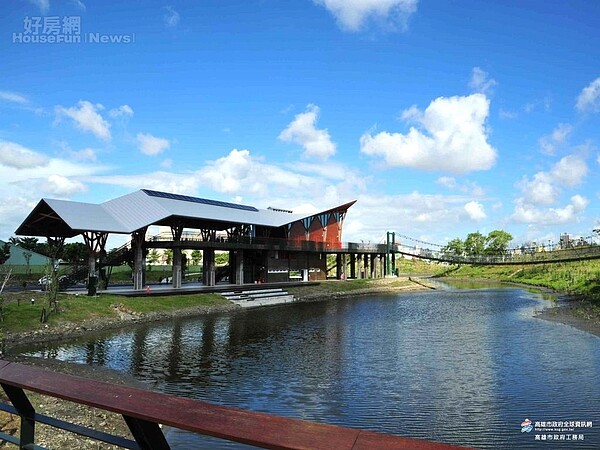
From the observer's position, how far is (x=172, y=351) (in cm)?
2328

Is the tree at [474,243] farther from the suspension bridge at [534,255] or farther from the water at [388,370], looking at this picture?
the water at [388,370]

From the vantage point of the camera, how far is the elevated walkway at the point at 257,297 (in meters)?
44.5

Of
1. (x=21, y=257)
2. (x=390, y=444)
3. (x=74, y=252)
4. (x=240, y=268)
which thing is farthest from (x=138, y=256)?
(x=390, y=444)

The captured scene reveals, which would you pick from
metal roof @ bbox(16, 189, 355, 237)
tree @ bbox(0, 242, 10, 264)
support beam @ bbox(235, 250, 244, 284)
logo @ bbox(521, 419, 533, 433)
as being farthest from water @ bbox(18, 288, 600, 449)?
tree @ bbox(0, 242, 10, 264)

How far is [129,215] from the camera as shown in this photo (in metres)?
43.6

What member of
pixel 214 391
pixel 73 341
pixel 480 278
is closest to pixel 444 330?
pixel 214 391

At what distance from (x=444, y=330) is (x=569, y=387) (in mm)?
13740

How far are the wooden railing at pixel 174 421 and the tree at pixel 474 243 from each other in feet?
409

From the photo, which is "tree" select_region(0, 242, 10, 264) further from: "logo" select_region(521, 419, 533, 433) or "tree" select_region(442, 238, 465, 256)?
"tree" select_region(442, 238, 465, 256)

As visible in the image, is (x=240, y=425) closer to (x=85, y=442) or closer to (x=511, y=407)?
(x=85, y=442)

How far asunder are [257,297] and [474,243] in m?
91.2

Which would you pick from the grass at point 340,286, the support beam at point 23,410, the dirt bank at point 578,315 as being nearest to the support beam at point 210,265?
the grass at point 340,286

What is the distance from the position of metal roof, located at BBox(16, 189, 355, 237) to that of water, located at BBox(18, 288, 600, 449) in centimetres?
1273

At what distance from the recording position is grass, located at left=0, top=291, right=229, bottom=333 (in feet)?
87.5
